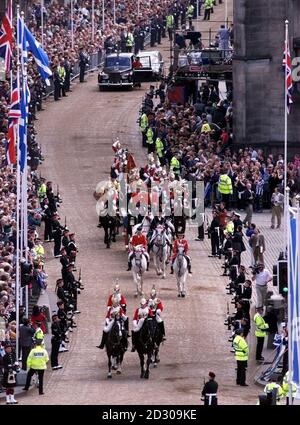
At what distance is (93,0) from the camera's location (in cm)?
10438

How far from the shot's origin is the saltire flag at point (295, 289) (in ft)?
137

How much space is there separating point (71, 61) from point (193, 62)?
35.4 ft

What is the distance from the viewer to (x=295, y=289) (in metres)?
41.9

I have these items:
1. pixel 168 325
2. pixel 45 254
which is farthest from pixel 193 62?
pixel 168 325

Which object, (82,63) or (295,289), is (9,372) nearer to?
(295,289)

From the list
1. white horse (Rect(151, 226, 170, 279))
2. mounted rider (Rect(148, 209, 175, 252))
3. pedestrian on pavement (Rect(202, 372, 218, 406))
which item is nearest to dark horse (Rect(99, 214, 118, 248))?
mounted rider (Rect(148, 209, 175, 252))

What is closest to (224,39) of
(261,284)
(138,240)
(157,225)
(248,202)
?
(248,202)

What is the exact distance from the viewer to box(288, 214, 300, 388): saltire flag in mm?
41781

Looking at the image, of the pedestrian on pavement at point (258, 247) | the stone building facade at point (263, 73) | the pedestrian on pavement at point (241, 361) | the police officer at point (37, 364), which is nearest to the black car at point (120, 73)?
the stone building facade at point (263, 73)

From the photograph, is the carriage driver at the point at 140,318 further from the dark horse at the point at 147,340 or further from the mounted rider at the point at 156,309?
the mounted rider at the point at 156,309

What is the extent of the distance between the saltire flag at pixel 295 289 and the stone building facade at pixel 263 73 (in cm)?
3766

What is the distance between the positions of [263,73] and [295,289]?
39.6 meters

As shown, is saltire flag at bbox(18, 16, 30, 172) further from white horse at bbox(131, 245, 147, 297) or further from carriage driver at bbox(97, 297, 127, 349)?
carriage driver at bbox(97, 297, 127, 349)

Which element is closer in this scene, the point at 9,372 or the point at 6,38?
the point at 9,372
